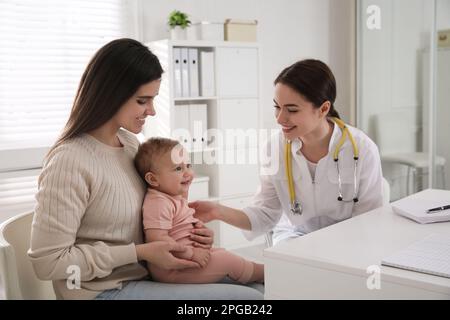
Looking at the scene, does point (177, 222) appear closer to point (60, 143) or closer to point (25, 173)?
point (60, 143)

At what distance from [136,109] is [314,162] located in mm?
779

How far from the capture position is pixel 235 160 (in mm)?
3762

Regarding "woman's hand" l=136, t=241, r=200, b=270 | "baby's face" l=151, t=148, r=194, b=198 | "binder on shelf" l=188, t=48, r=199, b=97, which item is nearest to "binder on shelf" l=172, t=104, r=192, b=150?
"binder on shelf" l=188, t=48, r=199, b=97

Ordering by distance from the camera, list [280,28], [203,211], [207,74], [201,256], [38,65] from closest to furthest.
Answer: [201,256]
[203,211]
[38,65]
[207,74]
[280,28]

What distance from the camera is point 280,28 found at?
Result: 14.4 ft

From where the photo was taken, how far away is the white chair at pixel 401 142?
4333 mm

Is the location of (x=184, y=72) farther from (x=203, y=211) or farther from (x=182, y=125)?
(x=203, y=211)

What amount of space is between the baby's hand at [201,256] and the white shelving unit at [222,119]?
1.87 m

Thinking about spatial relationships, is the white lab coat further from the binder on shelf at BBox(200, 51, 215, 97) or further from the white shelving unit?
the binder on shelf at BBox(200, 51, 215, 97)

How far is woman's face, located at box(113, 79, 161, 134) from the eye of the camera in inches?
60.7

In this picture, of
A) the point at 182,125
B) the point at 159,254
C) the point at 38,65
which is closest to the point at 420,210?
the point at 159,254

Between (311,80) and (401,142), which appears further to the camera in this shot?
(401,142)

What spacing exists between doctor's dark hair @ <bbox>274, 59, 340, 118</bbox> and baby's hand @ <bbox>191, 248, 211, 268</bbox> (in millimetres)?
724

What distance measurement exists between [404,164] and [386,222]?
9.99 feet
